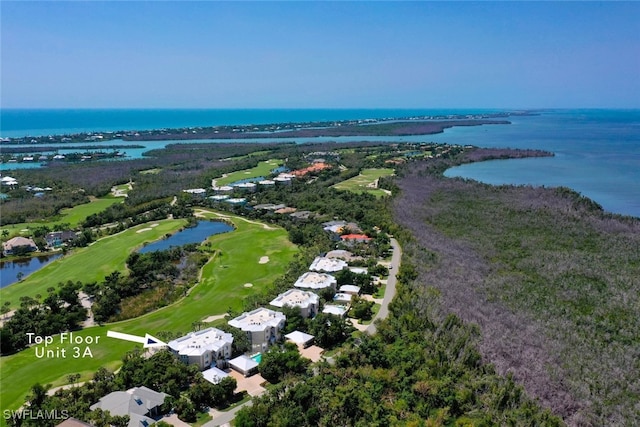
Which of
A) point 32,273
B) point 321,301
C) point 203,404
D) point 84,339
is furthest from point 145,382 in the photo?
point 32,273

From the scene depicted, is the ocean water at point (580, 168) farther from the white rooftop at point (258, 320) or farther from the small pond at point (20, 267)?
the small pond at point (20, 267)

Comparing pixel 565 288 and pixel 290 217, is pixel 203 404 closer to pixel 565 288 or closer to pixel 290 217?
pixel 565 288

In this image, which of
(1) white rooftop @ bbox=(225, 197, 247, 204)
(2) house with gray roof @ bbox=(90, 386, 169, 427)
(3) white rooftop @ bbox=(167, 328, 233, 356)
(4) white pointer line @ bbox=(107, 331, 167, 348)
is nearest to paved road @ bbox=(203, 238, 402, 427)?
A: (2) house with gray roof @ bbox=(90, 386, 169, 427)

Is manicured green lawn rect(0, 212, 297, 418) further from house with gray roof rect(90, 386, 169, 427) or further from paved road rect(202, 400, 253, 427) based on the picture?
paved road rect(202, 400, 253, 427)

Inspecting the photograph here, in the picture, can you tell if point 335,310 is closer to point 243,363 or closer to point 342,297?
point 342,297

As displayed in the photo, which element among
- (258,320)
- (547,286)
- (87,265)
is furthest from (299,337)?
(87,265)

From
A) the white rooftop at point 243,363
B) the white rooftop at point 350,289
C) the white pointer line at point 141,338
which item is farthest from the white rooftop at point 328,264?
the white pointer line at point 141,338
